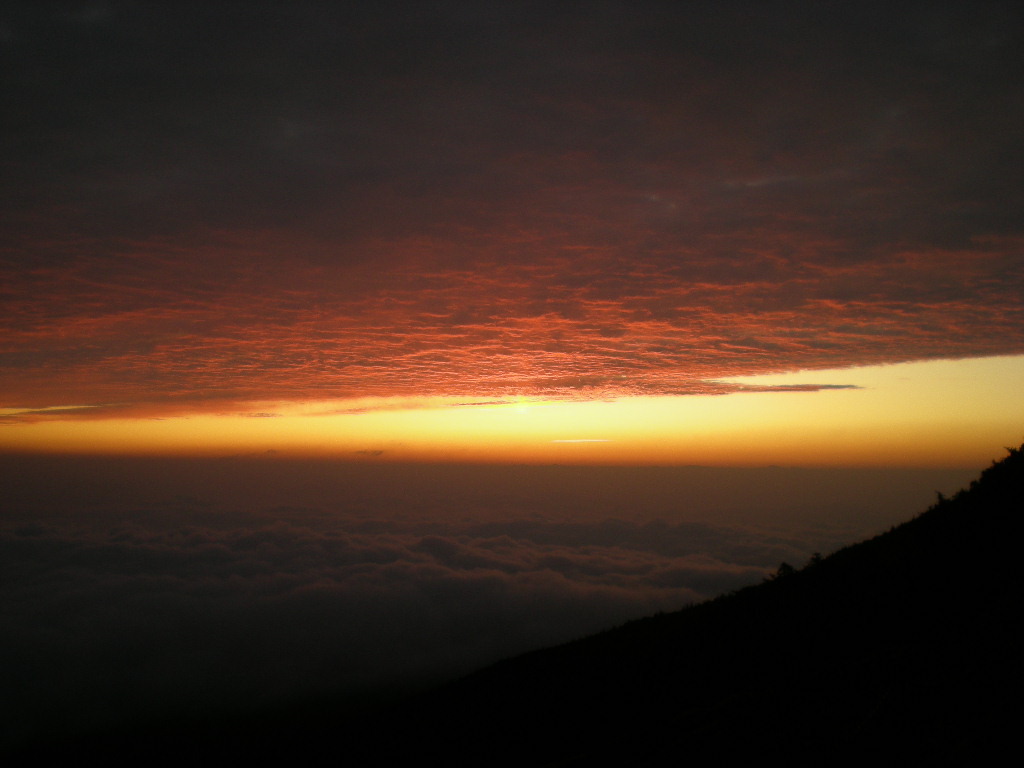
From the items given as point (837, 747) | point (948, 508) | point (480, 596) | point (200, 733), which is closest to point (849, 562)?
point (948, 508)

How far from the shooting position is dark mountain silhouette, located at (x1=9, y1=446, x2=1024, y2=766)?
1142cm

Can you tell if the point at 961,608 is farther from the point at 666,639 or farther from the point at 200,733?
the point at 200,733

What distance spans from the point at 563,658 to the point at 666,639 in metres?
10.8

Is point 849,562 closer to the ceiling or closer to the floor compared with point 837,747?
closer to the ceiling

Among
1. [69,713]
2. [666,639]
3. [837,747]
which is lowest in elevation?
[837,747]

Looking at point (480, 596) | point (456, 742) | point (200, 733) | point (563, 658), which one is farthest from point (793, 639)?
point (480, 596)

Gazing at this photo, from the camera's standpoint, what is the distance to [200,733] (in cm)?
13250

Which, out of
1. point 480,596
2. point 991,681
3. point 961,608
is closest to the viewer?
point 991,681

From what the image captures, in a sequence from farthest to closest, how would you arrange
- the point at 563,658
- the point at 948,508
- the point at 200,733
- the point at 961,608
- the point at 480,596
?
1. the point at 480,596
2. the point at 200,733
3. the point at 563,658
4. the point at 948,508
5. the point at 961,608

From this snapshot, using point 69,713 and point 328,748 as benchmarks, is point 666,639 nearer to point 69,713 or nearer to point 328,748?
point 328,748

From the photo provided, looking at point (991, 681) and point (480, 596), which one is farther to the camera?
point (480, 596)

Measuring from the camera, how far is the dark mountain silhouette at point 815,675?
11.4 meters

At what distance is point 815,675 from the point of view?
15516mm

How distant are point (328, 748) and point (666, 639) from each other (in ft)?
143
